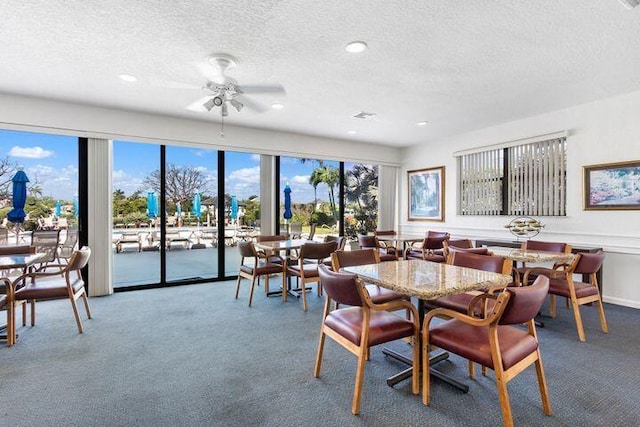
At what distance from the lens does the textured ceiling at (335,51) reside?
2.46 m

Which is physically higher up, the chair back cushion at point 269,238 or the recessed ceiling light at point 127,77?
the recessed ceiling light at point 127,77

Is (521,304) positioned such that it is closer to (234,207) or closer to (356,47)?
(356,47)

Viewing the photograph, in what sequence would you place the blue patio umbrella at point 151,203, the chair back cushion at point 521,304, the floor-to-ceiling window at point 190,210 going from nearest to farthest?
the chair back cushion at point 521,304 < the blue patio umbrella at point 151,203 < the floor-to-ceiling window at point 190,210

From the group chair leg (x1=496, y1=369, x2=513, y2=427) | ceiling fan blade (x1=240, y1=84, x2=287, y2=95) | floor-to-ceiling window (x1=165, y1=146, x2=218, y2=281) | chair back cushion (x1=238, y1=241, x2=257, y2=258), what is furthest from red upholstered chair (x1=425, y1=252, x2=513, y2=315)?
floor-to-ceiling window (x1=165, y1=146, x2=218, y2=281)

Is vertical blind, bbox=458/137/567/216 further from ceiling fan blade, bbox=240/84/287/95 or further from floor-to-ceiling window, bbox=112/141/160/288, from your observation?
floor-to-ceiling window, bbox=112/141/160/288

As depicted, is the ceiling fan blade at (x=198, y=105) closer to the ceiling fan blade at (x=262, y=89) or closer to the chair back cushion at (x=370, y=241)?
the ceiling fan blade at (x=262, y=89)

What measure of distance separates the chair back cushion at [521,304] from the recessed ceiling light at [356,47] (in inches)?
90.7

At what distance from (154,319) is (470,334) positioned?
3318 millimetres

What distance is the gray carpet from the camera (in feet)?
6.56

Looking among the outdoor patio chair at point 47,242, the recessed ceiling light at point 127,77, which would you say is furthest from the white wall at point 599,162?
the outdoor patio chair at point 47,242

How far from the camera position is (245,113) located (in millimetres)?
5047

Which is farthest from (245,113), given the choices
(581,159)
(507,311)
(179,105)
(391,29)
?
(581,159)

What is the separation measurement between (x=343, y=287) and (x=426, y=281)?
541 mm

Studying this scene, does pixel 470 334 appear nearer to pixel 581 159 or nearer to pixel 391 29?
pixel 391 29
